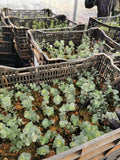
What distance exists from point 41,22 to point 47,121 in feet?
12.9

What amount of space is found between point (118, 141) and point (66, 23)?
4270 mm

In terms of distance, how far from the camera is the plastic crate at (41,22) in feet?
15.1

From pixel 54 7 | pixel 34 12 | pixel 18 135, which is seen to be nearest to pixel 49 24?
pixel 34 12

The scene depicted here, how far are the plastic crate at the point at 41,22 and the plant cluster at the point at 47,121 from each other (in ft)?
9.39

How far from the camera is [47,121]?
195cm

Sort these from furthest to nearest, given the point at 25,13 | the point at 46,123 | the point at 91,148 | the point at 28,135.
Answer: the point at 25,13 → the point at 46,123 → the point at 28,135 → the point at 91,148

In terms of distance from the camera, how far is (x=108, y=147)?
1.38m

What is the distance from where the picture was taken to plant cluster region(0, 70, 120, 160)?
1712mm

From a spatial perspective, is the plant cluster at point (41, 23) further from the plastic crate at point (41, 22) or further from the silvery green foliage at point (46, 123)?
the silvery green foliage at point (46, 123)

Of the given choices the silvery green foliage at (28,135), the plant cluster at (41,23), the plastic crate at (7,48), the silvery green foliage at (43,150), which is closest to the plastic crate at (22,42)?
the plastic crate at (7,48)

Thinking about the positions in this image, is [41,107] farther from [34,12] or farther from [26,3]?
[26,3]

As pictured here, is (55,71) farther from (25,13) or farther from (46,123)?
(25,13)

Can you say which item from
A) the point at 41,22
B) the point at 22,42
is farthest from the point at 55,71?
the point at 41,22

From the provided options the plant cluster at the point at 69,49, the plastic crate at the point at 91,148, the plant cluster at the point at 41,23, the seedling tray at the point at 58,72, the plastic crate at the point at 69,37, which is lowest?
the plastic crate at the point at 91,148
